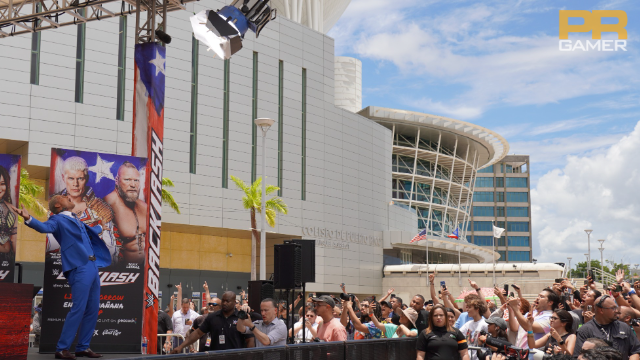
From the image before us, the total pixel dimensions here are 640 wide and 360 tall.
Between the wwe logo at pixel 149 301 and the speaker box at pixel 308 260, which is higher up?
the speaker box at pixel 308 260

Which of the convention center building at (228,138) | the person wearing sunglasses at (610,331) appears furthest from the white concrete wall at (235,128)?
the person wearing sunglasses at (610,331)

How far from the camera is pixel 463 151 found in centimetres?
7781

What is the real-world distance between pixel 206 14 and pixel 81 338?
7.38 meters

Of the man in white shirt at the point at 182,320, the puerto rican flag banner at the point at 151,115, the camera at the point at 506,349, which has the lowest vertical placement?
the man in white shirt at the point at 182,320

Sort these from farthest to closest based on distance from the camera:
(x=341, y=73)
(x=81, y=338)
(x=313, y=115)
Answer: (x=341, y=73) → (x=313, y=115) → (x=81, y=338)

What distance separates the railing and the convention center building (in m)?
27.9

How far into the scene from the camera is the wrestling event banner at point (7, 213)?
9000mm

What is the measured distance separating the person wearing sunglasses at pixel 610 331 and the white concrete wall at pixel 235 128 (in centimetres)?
3026

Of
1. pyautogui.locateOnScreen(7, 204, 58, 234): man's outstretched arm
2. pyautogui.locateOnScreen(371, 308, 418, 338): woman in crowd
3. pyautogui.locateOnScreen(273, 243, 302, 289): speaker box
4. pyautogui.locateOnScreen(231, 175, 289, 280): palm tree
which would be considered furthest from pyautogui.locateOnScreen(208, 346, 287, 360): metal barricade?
pyautogui.locateOnScreen(231, 175, 289, 280): palm tree

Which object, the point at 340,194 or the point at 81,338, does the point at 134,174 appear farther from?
the point at 340,194

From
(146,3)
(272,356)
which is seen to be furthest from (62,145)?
(272,356)

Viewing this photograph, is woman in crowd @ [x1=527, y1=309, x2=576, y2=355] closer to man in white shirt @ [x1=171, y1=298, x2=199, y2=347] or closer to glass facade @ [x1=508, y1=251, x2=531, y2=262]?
man in white shirt @ [x1=171, y1=298, x2=199, y2=347]

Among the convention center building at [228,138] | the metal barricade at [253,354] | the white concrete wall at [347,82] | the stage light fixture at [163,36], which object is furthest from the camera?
the white concrete wall at [347,82]

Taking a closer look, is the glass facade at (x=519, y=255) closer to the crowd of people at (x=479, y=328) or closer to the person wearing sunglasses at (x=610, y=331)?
the crowd of people at (x=479, y=328)
